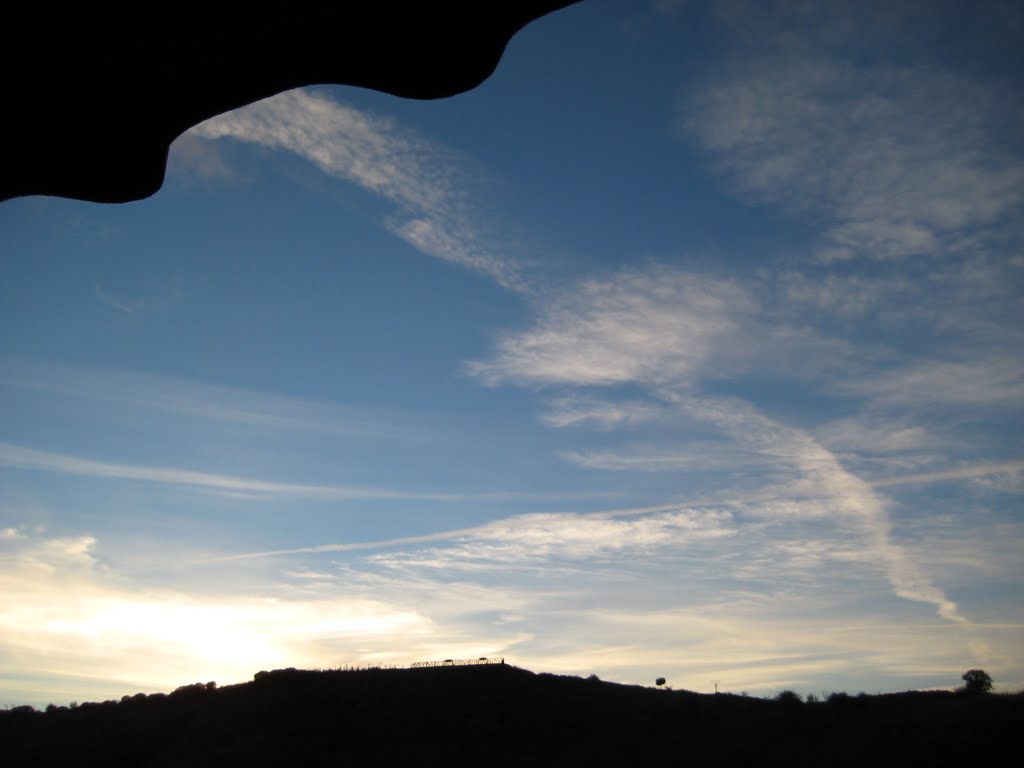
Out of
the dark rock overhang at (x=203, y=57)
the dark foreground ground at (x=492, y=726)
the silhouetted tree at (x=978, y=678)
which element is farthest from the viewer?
the silhouetted tree at (x=978, y=678)

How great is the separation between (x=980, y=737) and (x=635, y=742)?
14.3 metres

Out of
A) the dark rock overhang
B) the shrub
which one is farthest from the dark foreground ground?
the dark rock overhang

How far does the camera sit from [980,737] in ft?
80.7

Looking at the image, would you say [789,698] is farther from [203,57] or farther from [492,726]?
[203,57]

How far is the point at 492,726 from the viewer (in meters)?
37.4

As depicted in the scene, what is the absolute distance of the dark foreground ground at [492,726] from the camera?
2753 centimetres

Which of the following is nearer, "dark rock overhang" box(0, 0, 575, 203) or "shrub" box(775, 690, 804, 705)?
"dark rock overhang" box(0, 0, 575, 203)

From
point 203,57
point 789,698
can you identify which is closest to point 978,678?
point 789,698

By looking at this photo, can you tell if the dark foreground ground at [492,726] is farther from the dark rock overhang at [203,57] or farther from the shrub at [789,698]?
the dark rock overhang at [203,57]

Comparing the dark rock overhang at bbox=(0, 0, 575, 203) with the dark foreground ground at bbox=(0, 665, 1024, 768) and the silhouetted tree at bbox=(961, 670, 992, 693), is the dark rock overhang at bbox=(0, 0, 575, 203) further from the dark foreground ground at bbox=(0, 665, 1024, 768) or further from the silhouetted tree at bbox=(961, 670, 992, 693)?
the silhouetted tree at bbox=(961, 670, 992, 693)

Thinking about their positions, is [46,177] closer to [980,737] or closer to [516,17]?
[516,17]

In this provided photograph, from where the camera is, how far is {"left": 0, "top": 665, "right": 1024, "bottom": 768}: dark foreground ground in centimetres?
2753

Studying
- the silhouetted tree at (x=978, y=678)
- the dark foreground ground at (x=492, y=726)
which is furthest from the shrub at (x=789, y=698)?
the silhouetted tree at (x=978, y=678)

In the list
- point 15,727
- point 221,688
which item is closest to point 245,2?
point 221,688
